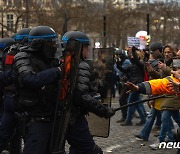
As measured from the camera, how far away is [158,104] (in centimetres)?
746

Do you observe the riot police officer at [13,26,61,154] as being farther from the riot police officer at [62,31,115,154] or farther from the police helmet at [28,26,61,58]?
the riot police officer at [62,31,115,154]

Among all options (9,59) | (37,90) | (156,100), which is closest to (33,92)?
(37,90)

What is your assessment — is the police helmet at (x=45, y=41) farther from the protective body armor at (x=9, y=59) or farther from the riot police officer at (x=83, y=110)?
the protective body armor at (x=9, y=59)

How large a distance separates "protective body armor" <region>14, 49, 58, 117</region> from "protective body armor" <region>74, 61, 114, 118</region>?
0.71ft

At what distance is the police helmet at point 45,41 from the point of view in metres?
4.38

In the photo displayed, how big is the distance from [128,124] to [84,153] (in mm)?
4836

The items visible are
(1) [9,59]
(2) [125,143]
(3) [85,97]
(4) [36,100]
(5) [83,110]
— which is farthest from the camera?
(2) [125,143]

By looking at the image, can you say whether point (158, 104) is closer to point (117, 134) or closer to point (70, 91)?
point (117, 134)

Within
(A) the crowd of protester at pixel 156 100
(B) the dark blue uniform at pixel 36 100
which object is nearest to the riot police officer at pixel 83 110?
(B) the dark blue uniform at pixel 36 100

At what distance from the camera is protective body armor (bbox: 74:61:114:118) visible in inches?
170

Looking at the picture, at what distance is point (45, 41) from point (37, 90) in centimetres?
49

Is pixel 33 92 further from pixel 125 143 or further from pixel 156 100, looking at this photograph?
pixel 156 100

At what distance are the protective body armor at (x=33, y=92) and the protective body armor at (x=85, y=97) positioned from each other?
21 centimetres

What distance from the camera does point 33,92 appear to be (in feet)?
14.0
